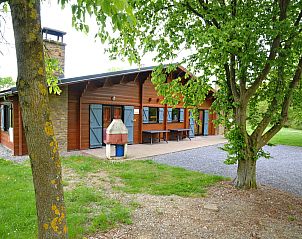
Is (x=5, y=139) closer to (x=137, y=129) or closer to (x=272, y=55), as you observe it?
(x=137, y=129)

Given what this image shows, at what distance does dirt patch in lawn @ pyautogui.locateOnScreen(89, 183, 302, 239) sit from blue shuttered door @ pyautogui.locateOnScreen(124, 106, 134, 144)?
6.70 m

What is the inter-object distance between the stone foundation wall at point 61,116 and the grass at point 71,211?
387 cm

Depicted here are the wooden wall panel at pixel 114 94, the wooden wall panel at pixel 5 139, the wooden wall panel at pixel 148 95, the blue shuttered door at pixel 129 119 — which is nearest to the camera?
the wooden wall panel at pixel 5 139

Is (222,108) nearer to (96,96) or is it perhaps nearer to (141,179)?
(141,179)

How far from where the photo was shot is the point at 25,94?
1.29m

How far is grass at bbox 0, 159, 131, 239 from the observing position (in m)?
2.92

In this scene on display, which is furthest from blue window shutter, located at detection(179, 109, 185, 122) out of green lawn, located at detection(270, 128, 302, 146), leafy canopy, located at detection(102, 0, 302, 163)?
leafy canopy, located at detection(102, 0, 302, 163)

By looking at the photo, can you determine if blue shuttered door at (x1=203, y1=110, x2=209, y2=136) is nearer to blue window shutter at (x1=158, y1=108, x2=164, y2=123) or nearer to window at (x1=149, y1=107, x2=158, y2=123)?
blue window shutter at (x1=158, y1=108, x2=164, y2=123)

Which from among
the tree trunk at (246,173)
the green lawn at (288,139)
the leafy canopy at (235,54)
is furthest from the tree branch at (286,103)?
the green lawn at (288,139)

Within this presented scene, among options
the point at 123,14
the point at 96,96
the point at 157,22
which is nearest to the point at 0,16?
the point at 123,14

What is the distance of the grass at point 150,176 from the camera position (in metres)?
4.74

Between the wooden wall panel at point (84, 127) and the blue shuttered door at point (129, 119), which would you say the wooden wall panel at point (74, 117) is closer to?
the wooden wall panel at point (84, 127)

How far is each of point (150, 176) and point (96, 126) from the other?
4870mm

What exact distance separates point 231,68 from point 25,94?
4.19 m
